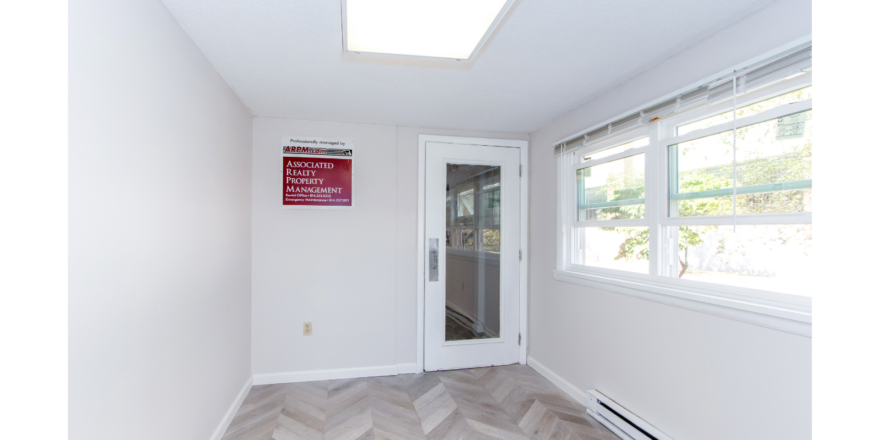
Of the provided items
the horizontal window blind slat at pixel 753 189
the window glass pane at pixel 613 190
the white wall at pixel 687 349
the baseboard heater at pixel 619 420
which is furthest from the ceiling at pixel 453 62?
the baseboard heater at pixel 619 420

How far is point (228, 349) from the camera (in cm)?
260

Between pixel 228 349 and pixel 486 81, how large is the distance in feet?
7.52

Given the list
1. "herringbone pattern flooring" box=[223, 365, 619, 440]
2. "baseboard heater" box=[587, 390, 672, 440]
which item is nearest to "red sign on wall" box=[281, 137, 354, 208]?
"herringbone pattern flooring" box=[223, 365, 619, 440]

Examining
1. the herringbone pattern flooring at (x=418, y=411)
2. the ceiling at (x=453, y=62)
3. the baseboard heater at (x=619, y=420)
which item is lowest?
the herringbone pattern flooring at (x=418, y=411)

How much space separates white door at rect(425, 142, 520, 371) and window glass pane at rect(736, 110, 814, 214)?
1968 millimetres

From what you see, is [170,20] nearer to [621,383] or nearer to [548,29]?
[548,29]

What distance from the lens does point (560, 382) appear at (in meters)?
3.11

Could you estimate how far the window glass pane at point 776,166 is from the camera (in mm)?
1629

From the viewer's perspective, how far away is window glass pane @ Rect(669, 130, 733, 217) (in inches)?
76.4

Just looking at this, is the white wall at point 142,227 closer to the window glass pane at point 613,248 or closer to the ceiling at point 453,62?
the ceiling at point 453,62

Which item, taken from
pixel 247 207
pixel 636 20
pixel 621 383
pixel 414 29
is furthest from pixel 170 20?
pixel 621 383

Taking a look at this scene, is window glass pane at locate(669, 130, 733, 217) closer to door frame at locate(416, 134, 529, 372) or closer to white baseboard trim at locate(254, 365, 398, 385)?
door frame at locate(416, 134, 529, 372)

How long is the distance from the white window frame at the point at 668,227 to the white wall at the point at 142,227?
2329 millimetres

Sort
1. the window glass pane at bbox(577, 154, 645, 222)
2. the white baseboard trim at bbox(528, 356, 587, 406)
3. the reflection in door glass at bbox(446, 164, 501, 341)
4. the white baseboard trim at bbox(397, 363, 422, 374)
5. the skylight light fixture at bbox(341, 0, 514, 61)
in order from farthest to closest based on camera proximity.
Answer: the reflection in door glass at bbox(446, 164, 501, 341), the white baseboard trim at bbox(397, 363, 422, 374), the white baseboard trim at bbox(528, 356, 587, 406), the window glass pane at bbox(577, 154, 645, 222), the skylight light fixture at bbox(341, 0, 514, 61)
